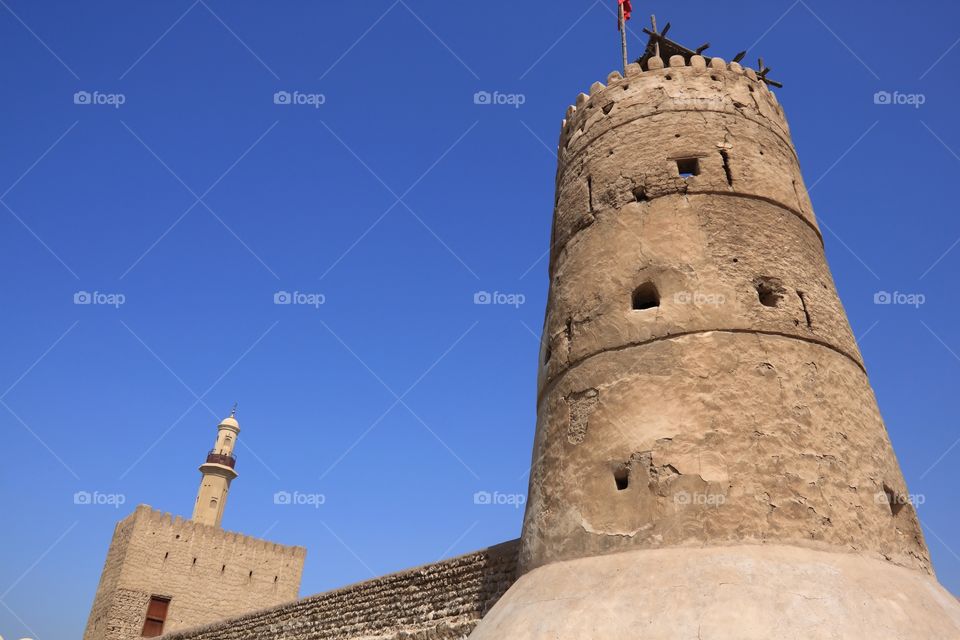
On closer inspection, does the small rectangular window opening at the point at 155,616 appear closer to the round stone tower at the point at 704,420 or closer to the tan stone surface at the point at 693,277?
the round stone tower at the point at 704,420

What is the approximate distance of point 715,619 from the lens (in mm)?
4320

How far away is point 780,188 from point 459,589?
20.2 ft

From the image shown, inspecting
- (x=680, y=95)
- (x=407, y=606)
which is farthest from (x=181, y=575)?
(x=680, y=95)

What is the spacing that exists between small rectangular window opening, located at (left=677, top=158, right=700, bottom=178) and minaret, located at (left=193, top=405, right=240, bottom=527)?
87.7ft

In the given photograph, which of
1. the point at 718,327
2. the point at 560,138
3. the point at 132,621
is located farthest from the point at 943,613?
the point at 132,621

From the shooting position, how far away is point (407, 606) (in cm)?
907

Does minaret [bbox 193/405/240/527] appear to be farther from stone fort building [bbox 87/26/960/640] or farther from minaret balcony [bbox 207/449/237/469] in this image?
stone fort building [bbox 87/26/960/640]

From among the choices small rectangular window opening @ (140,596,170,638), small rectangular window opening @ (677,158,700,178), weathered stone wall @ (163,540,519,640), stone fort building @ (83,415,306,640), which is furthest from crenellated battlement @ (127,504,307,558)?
small rectangular window opening @ (677,158,700,178)

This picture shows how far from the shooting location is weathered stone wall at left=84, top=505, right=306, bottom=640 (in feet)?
64.5

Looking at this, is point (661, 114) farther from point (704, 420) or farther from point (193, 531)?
point (193, 531)

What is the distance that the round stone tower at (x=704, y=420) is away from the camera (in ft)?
15.3

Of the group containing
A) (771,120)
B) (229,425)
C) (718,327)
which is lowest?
(718,327)

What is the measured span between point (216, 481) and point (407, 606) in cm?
2293

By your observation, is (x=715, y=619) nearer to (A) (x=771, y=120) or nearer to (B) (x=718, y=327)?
(B) (x=718, y=327)
